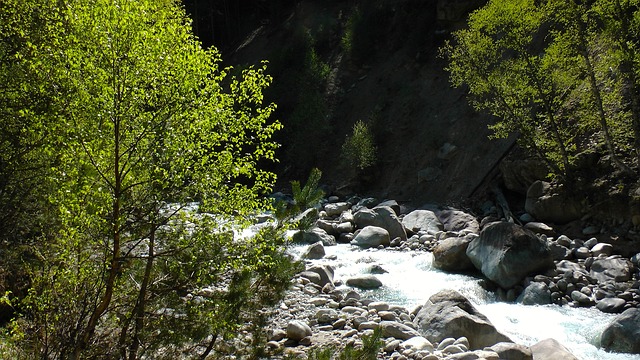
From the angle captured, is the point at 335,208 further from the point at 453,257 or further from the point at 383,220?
the point at 453,257

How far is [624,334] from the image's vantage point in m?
8.62

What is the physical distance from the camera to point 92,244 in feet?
16.8

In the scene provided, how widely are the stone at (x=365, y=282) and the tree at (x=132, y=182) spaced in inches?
257

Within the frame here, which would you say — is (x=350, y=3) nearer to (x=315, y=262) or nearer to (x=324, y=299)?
(x=315, y=262)

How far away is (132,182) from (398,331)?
17.8ft

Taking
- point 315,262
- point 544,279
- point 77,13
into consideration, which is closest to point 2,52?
point 77,13

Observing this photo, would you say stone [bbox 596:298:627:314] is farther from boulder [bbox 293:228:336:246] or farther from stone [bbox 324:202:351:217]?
stone [bbox 324:202:351:217]

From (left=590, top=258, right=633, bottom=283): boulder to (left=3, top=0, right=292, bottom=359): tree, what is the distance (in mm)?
8554

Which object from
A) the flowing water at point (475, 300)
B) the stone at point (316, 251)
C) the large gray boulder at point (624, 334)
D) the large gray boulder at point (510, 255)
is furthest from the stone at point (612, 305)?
the stone at point (316, 251)

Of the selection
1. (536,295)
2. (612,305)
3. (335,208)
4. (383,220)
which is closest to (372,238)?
(383,220)

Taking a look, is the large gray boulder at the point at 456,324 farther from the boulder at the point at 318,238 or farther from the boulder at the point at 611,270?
the boulder at the point at 318,238

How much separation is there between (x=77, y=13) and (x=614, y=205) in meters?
12.7

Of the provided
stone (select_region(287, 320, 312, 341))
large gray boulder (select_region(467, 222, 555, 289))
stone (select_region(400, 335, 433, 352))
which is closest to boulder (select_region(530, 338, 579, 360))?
stone (select_region(400, 335, 433, 352))

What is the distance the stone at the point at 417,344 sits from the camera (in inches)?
325
